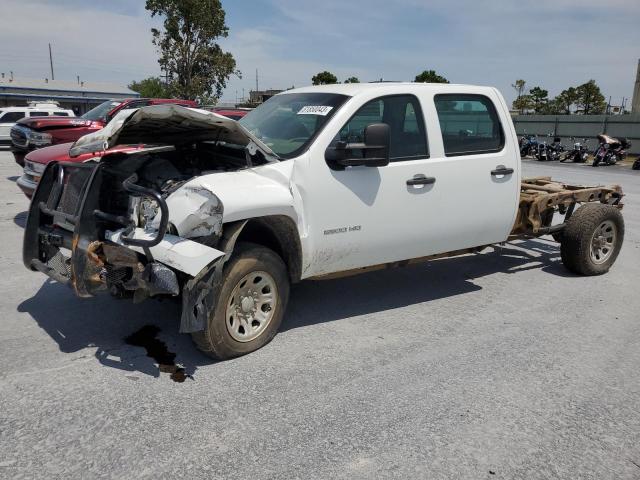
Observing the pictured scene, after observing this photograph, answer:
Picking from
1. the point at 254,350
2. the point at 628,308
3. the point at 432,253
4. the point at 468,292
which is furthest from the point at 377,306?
the point at 628,308

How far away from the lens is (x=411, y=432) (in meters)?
3.23

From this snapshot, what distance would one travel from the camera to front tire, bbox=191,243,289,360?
385 cm

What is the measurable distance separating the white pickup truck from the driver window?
13 mm

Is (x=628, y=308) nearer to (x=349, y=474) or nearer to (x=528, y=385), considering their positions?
(x=528, y=385)

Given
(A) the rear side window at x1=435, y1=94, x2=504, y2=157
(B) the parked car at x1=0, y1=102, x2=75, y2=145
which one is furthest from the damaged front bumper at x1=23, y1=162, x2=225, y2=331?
(B) the parked car at x1=0, y1=102, x2=75, y2=145

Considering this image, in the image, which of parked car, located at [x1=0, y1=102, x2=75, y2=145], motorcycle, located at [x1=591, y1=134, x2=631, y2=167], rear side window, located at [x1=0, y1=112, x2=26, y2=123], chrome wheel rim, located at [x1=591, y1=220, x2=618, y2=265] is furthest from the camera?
motorcycle, located at [x1=591, y1=134, x2=631, y2=167]

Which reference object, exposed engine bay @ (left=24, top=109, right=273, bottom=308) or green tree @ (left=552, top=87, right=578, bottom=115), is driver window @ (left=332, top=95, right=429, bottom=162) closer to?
exposed engine bay @ (left=24, top=109, right=273, bottom=308)

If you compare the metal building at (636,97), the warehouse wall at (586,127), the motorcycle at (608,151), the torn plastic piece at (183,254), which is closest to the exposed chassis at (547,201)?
the torn plastic piece at (183,254)

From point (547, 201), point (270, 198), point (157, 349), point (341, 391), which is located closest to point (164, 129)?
point (270, 198)

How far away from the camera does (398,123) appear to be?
4.82 metres

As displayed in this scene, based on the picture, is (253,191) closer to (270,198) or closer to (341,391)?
(270,198)

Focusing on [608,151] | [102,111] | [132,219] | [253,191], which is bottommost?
[608,151]

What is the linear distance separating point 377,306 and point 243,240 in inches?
65.7

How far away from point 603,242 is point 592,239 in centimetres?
29
